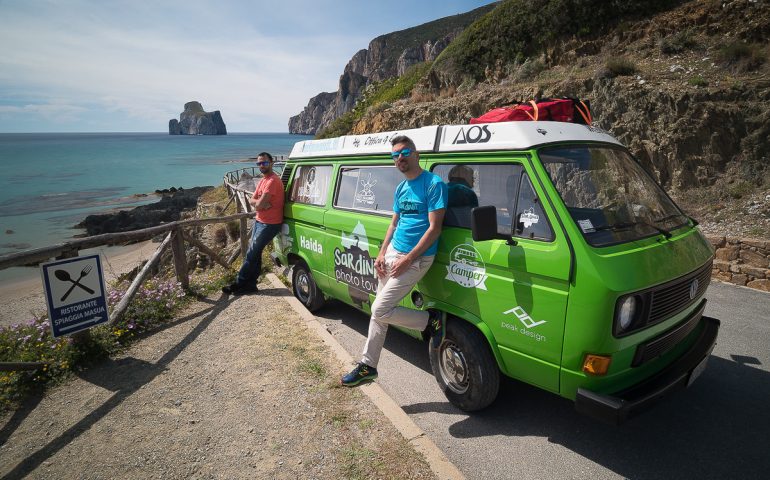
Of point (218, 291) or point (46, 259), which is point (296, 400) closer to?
point (46, 259)

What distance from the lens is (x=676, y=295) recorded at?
9.69ft

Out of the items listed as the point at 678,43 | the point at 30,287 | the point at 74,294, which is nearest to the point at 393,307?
the point at 74,294

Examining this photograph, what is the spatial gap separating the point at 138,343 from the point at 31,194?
196 ft

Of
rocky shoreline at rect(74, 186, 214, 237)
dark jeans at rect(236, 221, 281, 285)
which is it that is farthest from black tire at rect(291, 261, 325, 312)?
rocky shoreline at rect(74, 186, 214, 237)

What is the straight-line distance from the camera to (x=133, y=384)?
4.23 metres

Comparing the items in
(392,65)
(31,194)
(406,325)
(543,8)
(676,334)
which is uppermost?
(392,65)

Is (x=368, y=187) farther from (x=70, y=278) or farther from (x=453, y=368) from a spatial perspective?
(x=70, y=278)

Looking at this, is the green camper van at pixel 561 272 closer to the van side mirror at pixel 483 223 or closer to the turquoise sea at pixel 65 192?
the van side mirror at pixel 483 223

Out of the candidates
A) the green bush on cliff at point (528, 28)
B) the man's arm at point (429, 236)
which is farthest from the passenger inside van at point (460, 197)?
the green bush on cliff at point (528, 28)

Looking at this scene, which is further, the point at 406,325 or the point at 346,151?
the point at 346,151

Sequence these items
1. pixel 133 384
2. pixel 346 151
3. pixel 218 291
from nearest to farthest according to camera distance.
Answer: pixel 133 384
pixel 346 151
pixel 218 291

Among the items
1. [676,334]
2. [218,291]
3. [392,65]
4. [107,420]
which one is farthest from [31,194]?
[392,65]

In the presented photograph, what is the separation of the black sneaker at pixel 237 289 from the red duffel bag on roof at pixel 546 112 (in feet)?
15.8

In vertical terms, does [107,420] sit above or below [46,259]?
below
